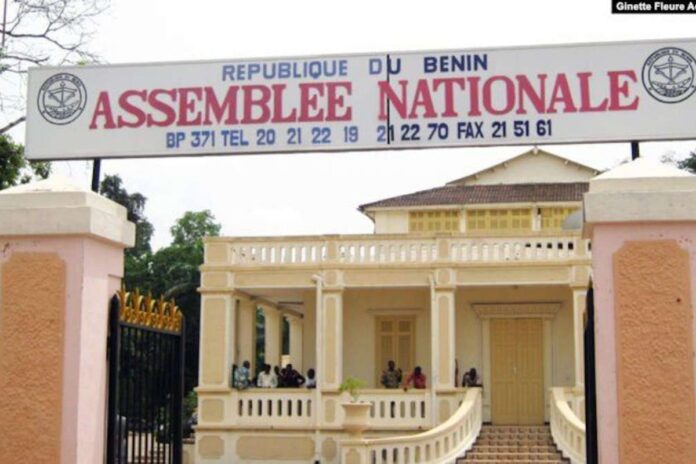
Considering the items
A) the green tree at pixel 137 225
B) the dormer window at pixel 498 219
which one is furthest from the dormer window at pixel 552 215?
the green tree at pixel 137 225

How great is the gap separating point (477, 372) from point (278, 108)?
54.9 ft

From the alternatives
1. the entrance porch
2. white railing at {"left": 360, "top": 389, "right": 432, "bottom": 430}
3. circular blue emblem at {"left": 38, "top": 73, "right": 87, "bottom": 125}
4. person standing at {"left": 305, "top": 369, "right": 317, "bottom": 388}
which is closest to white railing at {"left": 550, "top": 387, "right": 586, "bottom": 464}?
the entrance porch

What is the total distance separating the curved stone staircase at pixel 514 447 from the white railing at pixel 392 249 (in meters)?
3.24

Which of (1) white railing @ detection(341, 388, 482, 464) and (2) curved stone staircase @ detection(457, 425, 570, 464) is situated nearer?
(1) white railing @ detection(341, 388, 482, 464)

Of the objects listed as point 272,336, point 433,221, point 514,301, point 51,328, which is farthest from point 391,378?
point 51,328

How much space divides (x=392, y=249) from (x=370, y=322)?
96.4 inches

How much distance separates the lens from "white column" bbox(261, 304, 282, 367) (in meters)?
26.0

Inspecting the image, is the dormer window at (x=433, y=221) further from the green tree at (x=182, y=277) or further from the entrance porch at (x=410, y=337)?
the green tree at (x=182, y=277)

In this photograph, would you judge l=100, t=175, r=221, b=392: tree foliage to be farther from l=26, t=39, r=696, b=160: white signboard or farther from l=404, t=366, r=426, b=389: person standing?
l=26, t=39, r=696, b=160: white signboard

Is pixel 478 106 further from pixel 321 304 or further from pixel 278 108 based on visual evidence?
pixel 321 304

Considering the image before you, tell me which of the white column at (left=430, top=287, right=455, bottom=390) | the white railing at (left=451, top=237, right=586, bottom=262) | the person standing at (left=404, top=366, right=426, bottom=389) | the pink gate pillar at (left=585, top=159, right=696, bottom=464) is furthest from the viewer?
the person standing at (left=404, top=366, right=426, bottom=389)

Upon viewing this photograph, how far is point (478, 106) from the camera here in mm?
6598

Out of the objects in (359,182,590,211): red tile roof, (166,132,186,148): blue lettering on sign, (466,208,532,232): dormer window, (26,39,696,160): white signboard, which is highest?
(359,182,590,211): red tile roof

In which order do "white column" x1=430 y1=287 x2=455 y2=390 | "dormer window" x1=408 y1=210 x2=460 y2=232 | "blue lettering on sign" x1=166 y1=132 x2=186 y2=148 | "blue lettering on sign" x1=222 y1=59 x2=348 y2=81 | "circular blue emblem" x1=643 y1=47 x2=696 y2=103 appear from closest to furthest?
1. "circular blue emblem" x1=643 y1=47 x2=696 y2=103
2. "blue lettering on sign" x1=222 y1=59 x2=348 y2=81
3. "blue lettering on sign" x1=166 y1=132 x2=186 y2=148
4. "white column" x1=430 y1=287 x2=455 y2=390
5. "dormer window" x1=408 y1=210 x2=460 y2=232
